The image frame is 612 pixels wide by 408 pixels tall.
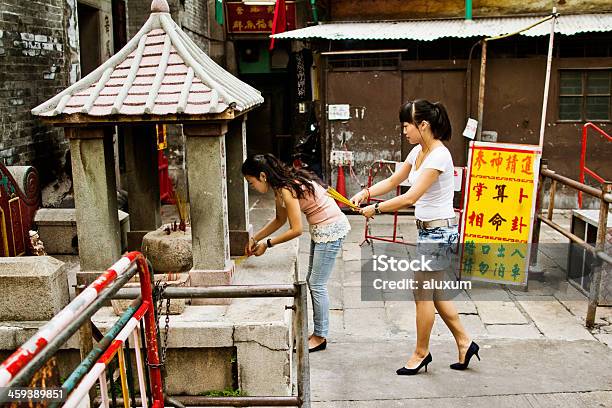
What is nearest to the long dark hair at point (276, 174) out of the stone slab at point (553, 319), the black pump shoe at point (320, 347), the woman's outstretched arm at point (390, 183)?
the woman's outstretched arm at point (390, 183)

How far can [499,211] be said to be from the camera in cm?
732

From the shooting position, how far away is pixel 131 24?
40.5 ft

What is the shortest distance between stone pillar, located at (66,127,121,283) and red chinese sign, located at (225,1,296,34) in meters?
11.5

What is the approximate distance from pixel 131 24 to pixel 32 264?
Answer: 8.55 meters

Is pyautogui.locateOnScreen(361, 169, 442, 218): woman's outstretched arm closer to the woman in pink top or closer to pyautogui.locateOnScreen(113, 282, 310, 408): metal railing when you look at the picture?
the woman in pink top

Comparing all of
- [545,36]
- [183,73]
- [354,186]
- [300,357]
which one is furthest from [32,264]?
[545,36]

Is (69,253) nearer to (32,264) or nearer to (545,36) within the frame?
(32,264)

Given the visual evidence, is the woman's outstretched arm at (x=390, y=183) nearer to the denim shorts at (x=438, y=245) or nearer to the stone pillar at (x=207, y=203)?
the denim shorts at (x=438, y=245)

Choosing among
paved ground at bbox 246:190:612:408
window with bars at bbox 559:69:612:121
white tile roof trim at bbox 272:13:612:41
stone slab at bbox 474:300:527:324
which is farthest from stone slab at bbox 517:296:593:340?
window with bars at bbox 559:69:612:121

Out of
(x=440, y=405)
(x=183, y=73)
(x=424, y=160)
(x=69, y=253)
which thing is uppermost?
(x=183, y=73)

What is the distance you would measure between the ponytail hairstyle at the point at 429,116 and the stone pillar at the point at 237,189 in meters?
1.84

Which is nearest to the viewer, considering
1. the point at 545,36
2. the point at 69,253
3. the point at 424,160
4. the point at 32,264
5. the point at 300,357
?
the point at 300,357

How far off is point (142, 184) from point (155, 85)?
1902 millimetres

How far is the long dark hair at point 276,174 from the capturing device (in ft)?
17.6
